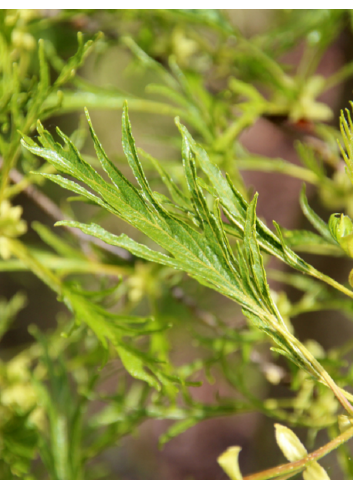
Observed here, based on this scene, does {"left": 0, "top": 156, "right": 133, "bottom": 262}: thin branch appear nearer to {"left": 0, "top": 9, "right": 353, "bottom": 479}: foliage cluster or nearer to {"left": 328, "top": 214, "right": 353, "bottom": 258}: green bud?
{"left": 0, "top": 9, "right": 353, "bottom": 479}: foliage cluster

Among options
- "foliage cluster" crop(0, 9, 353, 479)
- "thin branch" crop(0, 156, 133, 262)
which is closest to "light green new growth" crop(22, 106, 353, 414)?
"foliage cluster" crop(0, 9, 353, 479)

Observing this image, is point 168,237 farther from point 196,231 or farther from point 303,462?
point 303,462

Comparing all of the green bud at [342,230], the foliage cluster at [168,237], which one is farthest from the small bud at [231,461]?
the green bud at [342,230]

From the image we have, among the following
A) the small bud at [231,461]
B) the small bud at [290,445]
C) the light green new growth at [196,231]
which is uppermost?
the light green new growth at [196,231]

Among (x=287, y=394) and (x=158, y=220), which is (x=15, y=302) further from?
(x=287, y=394)

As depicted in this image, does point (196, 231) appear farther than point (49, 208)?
No

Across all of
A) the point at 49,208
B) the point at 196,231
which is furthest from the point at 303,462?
the point at 49,208

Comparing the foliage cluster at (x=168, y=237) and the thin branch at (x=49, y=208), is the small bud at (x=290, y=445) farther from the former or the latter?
the thin branch at (x=49, y=208)

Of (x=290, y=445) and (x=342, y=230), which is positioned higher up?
(x=342, y=230)

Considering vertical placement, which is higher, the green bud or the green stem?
the green bud

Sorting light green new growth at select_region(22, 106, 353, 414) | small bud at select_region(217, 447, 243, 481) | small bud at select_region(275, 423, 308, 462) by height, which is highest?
light green new growth at select_region(22, 106, 353, 414)
